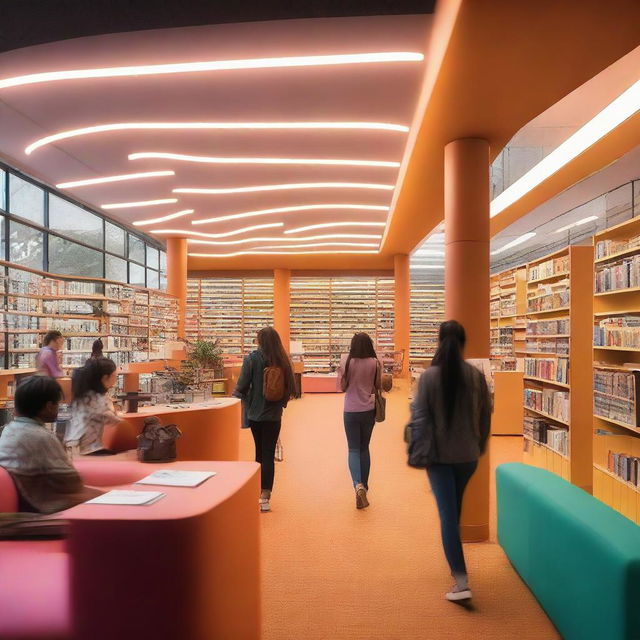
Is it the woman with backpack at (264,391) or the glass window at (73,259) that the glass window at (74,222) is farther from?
the woman with backpack at (264,391)

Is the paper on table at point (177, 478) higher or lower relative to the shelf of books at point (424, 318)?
lower

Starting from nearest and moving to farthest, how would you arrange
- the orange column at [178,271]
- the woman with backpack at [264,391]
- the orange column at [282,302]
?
Answer: the woman with backpack at [264,391] → the orange column at [178,271] → the orange column at [282,302]

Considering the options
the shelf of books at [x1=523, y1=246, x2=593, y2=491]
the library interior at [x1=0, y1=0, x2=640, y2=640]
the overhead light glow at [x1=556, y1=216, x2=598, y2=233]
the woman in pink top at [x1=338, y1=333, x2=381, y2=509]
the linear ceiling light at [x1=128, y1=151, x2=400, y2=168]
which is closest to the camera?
the library interior at [x1=0, y1=0, x2=640, y2=640]

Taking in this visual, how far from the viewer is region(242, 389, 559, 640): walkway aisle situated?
9.99 ft

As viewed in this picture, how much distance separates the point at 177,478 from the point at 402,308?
1501cm

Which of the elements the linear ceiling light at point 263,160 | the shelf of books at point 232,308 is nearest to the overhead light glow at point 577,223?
the linear ceiling light at point 263,160

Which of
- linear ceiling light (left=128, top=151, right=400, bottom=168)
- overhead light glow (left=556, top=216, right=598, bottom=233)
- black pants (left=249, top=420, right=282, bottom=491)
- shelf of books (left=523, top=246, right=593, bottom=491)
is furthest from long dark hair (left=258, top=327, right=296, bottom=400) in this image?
overhead light glow (left=556, top=216, right=598, bottom=233)

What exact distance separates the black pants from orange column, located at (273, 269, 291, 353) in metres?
12.8

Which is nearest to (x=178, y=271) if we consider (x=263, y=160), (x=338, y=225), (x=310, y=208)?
(x=338, y=225)

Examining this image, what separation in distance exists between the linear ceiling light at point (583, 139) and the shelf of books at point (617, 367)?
1317 mm

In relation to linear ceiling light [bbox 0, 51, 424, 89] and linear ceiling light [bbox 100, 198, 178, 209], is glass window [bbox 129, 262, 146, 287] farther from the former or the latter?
linear ceiling light [bbox 0, 51, 424, 89]

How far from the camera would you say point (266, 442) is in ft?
16.4

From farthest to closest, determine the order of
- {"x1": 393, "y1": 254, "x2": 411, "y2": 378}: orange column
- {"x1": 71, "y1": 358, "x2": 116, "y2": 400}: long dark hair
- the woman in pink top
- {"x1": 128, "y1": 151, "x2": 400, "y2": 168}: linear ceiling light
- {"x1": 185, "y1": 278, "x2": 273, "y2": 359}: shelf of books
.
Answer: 1. {"x1": 185, "y1": 278, "x2": 273, "y2": 359}: shelf of books
2. {"x1": 393, "y1": 254, "x2": 411, "y2": 378}: orange column
3. {"x1": 128, "y1": 151, "x2": 400, "y2": 168}: linear ceiling light
4. the woman in pink top
5. {"x1": 71, "y1": 358, "x2": 116, "y2": 400}: long dark hair

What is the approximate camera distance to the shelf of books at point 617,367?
15.5ft
